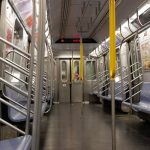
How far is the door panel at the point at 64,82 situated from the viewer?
11.7 meters

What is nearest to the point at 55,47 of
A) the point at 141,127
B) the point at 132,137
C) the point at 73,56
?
the point at 73,56

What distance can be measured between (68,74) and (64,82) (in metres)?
0.40

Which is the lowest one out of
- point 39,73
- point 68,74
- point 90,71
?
point 39,73

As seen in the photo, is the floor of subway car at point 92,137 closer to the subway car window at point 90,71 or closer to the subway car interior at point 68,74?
the subway car interior at point 68,74

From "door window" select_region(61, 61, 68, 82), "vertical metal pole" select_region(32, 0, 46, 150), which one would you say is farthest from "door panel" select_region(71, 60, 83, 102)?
"vertical metal pole" select_region(32, 0, 46, 150)

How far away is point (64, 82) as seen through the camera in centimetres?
1171

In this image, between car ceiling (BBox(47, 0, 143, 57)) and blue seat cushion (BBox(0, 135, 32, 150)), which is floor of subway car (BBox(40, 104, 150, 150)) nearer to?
blue seat cushion (BBox(0, 135, 32, 150))

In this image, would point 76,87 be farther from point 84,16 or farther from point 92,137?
point 92,137

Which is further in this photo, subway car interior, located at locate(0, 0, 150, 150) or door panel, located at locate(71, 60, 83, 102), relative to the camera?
door panel, located at locate(71, 60, 83, 102)

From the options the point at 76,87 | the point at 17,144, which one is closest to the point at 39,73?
the point at 17,144

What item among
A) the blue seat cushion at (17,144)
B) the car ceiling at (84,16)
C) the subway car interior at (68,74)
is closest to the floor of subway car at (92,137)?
the subway car interior at (68,74)

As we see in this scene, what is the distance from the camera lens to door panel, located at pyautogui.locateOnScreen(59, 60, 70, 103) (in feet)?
38.2

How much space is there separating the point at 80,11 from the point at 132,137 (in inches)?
160

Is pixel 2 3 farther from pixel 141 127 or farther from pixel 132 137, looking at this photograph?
pixel 141 127
